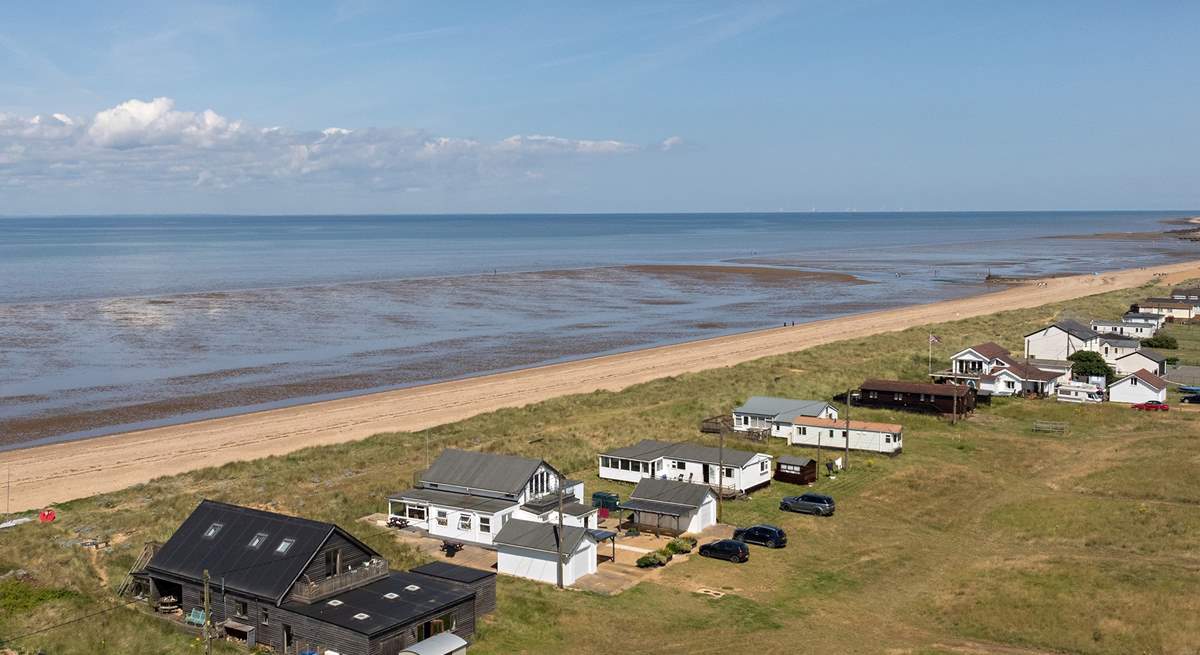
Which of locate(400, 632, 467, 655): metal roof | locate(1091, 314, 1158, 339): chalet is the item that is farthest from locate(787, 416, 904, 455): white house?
locate(1091, 314, 1158, 339): chalet

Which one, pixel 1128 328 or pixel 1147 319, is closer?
pixel 1128 328

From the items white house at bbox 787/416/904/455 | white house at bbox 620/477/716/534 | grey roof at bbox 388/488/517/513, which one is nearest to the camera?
grey roof at bbox 388/488/517/513

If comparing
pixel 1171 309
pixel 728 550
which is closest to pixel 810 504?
pixel 728 550

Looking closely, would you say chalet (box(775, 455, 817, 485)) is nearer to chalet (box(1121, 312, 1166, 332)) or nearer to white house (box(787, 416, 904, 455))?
white house (box(787, 416, 904, 455))

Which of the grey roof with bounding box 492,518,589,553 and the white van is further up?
the grey roof with bounding box 492,518,589,553

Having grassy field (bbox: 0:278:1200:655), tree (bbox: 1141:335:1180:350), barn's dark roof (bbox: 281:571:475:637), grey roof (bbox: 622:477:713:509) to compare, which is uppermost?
barn's dark roof (bbox: 281:571:475:637)

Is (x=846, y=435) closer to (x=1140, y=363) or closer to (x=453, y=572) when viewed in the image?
(x=453, y=572)

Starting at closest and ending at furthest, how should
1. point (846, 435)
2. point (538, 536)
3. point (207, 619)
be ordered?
1. point (207, 619)
2. point (538, 536)
3. point (846, 435)
